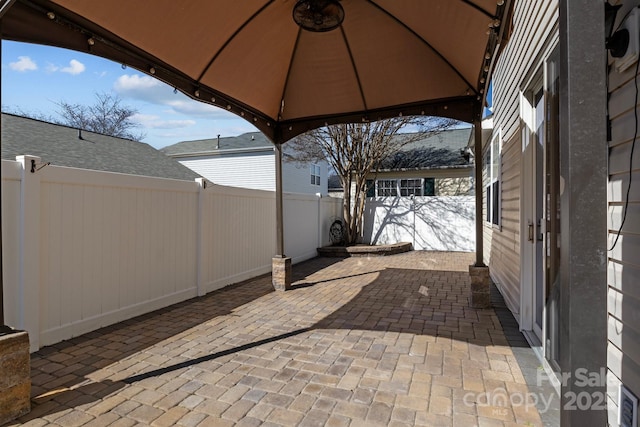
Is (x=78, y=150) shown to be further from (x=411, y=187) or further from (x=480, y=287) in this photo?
(x=411, y=187)

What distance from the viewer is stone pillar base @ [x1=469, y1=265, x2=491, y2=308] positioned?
15.0ft

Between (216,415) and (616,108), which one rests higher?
(616,108)

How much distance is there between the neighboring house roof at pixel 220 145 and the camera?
51.7 feet

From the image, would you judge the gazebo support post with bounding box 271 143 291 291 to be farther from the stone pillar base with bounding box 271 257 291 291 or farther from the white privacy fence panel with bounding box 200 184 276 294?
the white privacy fence panel with bounding box 200 184 276 294

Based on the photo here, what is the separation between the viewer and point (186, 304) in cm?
482

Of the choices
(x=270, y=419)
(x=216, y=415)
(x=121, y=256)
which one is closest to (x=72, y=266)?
(x=121, y=256)

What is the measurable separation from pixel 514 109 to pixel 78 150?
850 cm

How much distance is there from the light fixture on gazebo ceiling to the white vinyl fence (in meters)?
2.60

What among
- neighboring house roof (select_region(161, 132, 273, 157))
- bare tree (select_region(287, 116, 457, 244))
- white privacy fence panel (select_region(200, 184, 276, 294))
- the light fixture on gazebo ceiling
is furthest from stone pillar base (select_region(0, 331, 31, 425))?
neighboring house roof (select_region(161, 132, 273, 157))

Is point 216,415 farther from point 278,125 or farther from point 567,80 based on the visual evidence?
point 278,125

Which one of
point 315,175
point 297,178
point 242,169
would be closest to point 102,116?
point 242,169

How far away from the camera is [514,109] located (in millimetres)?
4340

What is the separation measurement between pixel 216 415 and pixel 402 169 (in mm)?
13410

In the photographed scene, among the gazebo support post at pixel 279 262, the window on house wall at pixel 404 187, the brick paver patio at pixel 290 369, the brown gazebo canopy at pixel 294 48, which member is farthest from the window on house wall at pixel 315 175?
the brick paver patio at pixel 290 369
